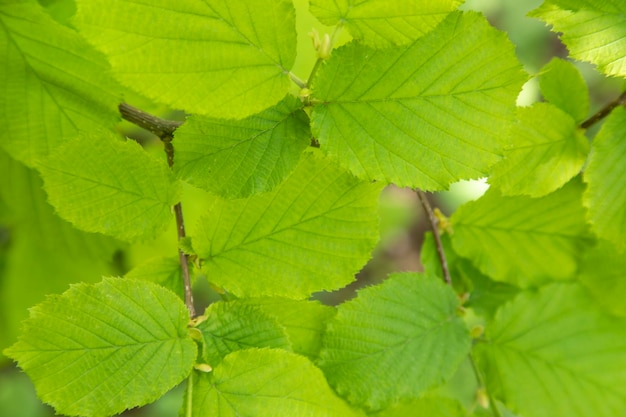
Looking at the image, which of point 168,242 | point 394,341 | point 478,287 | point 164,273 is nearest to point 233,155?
point 164,273

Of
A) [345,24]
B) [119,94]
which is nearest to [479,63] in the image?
[345,24]

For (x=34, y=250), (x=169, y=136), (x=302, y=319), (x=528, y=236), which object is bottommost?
(x=302, y=319)

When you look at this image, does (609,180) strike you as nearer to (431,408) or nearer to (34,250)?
(431,408)

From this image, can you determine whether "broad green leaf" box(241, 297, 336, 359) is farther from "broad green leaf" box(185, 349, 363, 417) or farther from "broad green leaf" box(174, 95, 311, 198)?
"broad green leaf" box(174, 95, 311, 198)

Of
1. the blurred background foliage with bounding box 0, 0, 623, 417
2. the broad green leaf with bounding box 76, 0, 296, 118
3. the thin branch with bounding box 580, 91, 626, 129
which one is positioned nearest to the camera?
the broad green leaf with bounding box 76, 0, 296, 118

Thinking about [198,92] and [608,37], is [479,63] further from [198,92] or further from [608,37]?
[198,92]

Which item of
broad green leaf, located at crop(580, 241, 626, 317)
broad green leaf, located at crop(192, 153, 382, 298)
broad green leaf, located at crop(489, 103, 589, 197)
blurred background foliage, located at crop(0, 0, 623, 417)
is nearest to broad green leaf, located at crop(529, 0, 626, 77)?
blurred background foliage, located at crop(0, 0, 623, 417)
